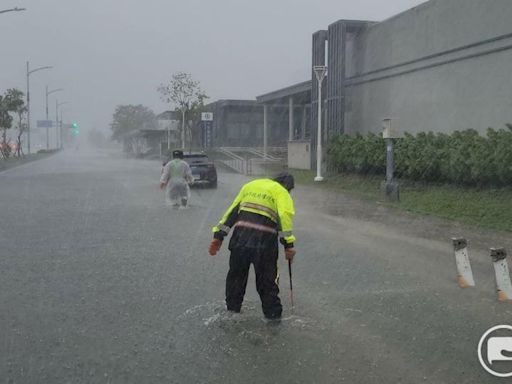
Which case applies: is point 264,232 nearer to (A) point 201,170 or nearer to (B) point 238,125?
(A) point 201,170

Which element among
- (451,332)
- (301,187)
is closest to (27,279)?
(451,332)

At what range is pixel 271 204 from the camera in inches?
233

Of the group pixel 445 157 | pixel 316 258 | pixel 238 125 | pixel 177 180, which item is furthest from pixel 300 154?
pixel 238 125

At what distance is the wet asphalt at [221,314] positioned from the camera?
480cm

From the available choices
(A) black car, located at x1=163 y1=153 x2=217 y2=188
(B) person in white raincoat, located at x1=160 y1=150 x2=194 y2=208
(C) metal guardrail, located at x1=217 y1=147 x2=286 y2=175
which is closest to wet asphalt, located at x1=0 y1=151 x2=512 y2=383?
(B) person in white raincoat, located at x1=160 y1=150 x2=194 y2=208

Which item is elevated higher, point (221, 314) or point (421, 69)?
point (421, 69)

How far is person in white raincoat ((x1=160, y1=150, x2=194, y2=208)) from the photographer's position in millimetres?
15977

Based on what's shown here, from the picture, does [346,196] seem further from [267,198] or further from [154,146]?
[154,146]

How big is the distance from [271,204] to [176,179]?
34.3 ft

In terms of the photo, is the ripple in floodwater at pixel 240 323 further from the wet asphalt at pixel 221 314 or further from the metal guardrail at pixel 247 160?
the metal guardrail at pixel 247 160

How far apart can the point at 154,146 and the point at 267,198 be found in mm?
78473

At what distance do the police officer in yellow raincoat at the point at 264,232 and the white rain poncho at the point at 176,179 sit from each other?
33.1 feet

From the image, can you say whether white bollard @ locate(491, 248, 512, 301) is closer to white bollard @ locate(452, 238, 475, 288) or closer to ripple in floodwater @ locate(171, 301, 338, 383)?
white bollard @ locate(452, 238, 475, 288)

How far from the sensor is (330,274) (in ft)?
27.3
